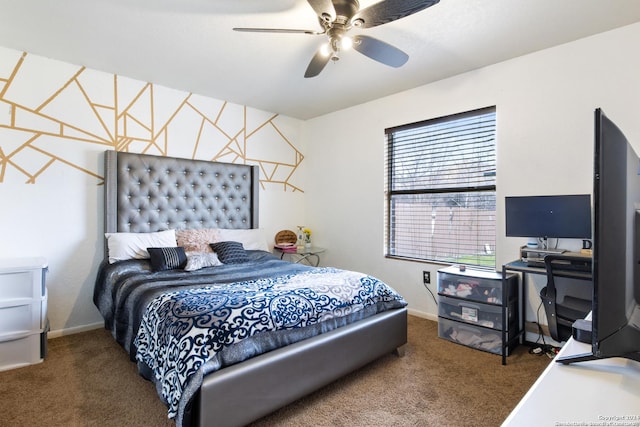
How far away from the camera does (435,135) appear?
3398mm

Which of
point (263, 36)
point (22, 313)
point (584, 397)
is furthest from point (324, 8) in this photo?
point (22, 313)

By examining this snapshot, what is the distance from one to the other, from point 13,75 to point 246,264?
8.11ft

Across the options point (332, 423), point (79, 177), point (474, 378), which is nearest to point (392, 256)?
point (474, 378)

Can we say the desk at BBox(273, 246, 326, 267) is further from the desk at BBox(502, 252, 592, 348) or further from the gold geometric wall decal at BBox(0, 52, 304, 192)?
the desk at BBox(502, 252, 592, 348)

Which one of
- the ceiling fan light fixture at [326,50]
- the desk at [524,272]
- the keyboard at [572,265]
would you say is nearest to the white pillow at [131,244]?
the ceiling fan light fixture at [326,50]

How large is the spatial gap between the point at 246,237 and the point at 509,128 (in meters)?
2.83

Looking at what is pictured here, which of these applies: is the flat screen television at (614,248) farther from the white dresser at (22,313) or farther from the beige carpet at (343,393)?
the white dresser at (22,313)

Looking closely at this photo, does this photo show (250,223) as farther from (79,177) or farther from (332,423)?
(332,423)

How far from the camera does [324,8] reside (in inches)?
→ 70.6

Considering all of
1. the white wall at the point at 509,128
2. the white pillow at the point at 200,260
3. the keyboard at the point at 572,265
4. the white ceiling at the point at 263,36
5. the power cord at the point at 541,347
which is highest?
the white ceiling at the point at 263,36

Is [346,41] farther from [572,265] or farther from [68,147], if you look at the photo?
[68,147]

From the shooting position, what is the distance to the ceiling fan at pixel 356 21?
1.71 metres

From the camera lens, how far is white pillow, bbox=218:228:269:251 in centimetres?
361

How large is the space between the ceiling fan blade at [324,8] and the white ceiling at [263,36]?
11.5 inches
